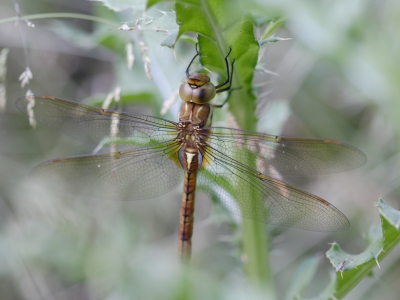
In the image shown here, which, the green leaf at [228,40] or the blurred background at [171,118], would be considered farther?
the blurred background at [171,118]

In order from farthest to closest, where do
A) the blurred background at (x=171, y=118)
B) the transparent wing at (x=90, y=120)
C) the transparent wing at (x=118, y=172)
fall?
1. the blurred background at (x=171, y=118)
2. the transparent wing at (x=118, y=172)
3. the transparent wing at (x=90, y=120)

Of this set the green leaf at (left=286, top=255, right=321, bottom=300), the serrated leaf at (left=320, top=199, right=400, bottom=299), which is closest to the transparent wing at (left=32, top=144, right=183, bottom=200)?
the green leaf at (left=286, top=255, right=321, bottom=300)

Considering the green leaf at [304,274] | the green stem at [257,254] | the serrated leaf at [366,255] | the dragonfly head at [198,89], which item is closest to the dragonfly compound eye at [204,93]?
the dragonfly head at [198,89]

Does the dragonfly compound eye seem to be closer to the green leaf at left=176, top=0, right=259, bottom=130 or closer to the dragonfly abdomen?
the green leaf at left=176, top=0, right=259, bottom=130

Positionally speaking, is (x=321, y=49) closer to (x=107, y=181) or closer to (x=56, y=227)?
(x=107, y=181)

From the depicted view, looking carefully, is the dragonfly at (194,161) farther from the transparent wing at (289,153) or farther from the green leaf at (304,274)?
the green leaf at (304,274)

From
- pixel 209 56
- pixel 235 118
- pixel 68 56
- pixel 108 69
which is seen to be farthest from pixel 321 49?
pixel 68 56
